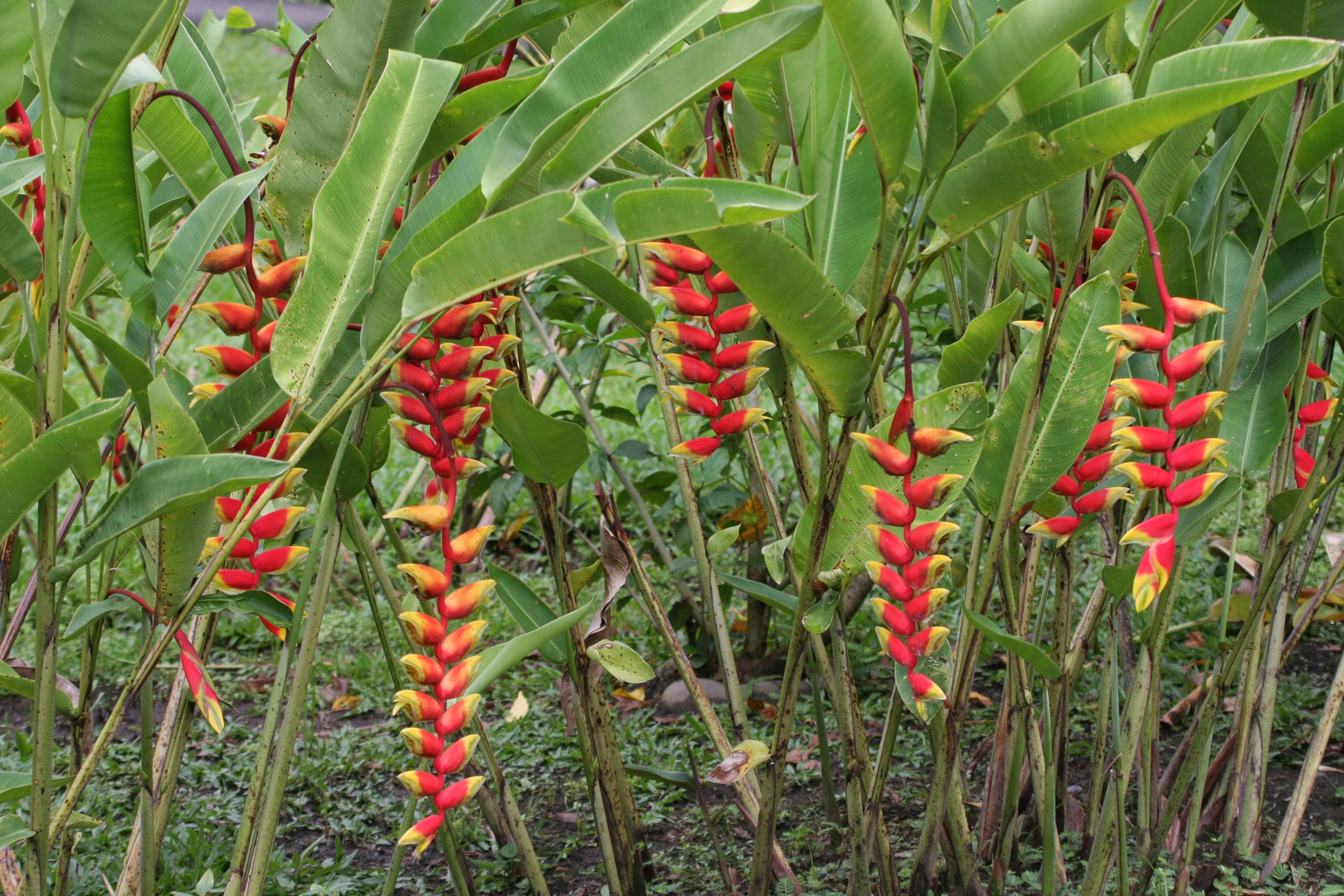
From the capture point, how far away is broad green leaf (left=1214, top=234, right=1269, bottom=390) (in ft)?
3.84

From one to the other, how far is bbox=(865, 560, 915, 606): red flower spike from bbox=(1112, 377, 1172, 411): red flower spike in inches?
9.7

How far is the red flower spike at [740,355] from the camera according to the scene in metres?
1.00

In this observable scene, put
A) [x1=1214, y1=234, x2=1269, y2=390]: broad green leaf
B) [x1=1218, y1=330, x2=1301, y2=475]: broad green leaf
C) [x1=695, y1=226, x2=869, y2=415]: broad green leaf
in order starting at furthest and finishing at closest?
[x1=1218, y1=330, x2=1301, y2=475]: broad green leaf < [x1=1214, y1=234, x2=1269, y2=390]: broad green leaf < [x1=695, y1=226, x2=869, y2=415]: broad green leaf

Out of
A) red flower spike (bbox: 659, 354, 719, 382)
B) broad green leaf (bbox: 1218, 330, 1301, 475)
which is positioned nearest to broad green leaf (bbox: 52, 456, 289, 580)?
red flower spike (bbox: 659, 354, 719, 382)

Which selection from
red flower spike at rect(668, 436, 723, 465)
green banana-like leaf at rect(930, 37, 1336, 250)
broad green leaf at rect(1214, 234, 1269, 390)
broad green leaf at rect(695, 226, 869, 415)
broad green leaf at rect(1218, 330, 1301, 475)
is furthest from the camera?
broad green leaf at rect(1218, 330, 1301, 475)

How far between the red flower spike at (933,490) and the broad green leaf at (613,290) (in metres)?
0.33

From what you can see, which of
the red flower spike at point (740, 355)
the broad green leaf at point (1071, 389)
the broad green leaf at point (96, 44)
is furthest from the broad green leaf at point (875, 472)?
the broad green leaf at point (96, 44)

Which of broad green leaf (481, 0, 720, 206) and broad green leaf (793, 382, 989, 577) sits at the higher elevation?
broad green leaf (481, 0, 720, 206)

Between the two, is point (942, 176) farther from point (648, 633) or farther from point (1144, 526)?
point (648, 633)

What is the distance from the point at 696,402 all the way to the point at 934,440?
0.76 ft

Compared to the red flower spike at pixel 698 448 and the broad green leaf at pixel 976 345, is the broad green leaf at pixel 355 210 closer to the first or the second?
the red flower spike at pixel 698 448

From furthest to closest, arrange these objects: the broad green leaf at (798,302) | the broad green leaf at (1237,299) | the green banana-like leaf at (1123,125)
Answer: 1. the broad green leaf at (1237,299)
2. the broad green leaf at (798,302)
3. the green banana-like leaf at (1123,125)

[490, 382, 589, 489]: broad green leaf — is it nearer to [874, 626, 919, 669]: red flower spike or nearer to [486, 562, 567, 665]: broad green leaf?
[486, 562, 567, 665]: broad green leaf

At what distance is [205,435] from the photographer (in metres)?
0.99
